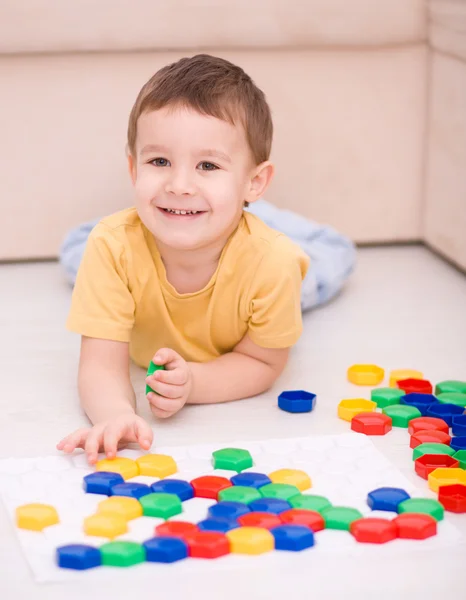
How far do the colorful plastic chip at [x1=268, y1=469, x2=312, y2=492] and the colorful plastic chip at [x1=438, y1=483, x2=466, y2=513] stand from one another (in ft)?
0.44

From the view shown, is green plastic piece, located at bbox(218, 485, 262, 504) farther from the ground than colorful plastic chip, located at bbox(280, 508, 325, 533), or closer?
farther from the ground

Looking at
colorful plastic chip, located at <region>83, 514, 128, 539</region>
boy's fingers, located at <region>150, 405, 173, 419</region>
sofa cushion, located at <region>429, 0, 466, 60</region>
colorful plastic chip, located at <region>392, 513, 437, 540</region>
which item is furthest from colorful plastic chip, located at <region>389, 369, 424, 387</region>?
sofa cushion, located at <region>429, 0, 466, 60</region>

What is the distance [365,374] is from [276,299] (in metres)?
0.18

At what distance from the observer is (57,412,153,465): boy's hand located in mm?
1099

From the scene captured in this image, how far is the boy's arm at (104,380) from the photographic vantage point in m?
1.20

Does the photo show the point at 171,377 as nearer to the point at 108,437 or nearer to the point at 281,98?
the point at 108,437

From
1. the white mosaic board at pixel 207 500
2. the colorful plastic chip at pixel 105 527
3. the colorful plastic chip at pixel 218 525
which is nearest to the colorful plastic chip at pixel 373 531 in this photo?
the white mosaic board at pixel 207 500

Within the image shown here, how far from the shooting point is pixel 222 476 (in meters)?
1.07

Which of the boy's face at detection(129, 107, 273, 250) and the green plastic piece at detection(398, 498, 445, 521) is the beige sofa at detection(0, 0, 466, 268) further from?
the green plastic piece at detection(398, 498, 445, 521)

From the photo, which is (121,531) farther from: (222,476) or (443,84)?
(443,84)

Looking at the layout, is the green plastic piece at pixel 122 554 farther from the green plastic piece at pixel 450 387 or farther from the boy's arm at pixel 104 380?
the green plastic piece at pixel 450 387

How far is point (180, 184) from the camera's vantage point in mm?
1202

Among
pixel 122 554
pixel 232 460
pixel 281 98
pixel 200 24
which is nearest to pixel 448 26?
pixel 281 98

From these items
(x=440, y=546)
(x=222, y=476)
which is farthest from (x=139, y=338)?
(x=440, y=546)
